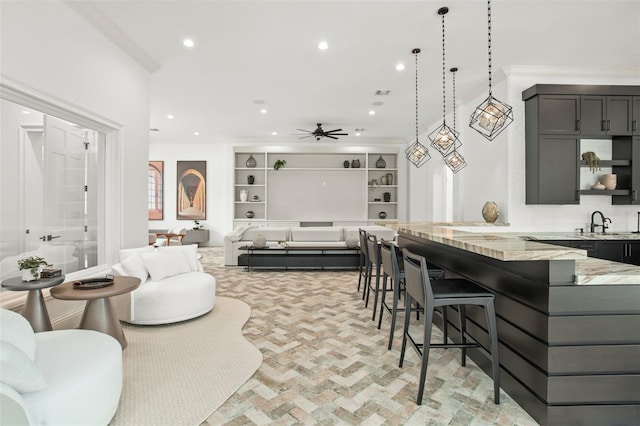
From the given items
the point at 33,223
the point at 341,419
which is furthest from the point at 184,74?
the point at 341,419

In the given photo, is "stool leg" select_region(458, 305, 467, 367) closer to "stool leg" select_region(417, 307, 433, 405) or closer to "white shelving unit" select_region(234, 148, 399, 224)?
"stool leg" select_region(417, 307, 433, 405)

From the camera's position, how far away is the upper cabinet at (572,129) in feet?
13.2

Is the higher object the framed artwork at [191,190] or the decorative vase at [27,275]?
the framed artwork at [191,190]

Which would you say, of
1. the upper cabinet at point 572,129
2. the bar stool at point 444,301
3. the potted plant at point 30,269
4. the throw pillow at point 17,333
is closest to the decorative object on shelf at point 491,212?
the upper cabinet at point 572,129

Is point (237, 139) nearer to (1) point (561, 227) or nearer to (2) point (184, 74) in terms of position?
(2) point (184, 74)

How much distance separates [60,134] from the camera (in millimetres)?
3375

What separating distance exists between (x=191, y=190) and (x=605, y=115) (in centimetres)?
907

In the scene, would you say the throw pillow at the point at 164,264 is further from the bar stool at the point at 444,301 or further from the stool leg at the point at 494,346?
the stool leg at the point at 494,346

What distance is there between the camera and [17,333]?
58.4 inches

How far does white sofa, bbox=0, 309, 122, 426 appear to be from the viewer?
125 centimetres

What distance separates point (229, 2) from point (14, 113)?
8.69 feet

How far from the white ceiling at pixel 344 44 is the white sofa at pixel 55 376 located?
2.89 metres

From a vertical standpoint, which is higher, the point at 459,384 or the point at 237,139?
the point at 237,139

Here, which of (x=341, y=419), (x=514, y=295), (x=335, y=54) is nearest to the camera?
(x=341, y=419)
